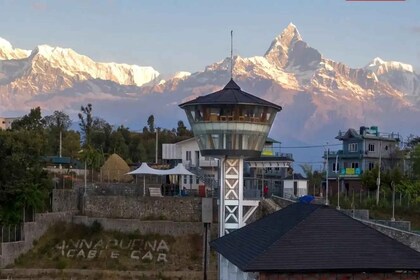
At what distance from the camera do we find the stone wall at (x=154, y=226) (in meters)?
44.7

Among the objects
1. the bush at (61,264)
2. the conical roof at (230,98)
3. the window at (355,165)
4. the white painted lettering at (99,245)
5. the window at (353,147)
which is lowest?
the bush at (61,264)

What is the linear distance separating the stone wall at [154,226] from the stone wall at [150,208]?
131 centimetres

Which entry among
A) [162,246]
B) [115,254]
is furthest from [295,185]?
[115,254]

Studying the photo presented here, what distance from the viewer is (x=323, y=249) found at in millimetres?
18281

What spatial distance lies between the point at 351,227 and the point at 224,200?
55.9 feet

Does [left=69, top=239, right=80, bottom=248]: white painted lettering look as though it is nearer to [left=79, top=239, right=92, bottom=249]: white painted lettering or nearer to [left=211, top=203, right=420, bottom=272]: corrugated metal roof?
[left=79, top=239, right=92, bottom=249]: white painted lettering

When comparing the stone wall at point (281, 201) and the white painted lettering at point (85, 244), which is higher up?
the stone wall at point (281, 201)

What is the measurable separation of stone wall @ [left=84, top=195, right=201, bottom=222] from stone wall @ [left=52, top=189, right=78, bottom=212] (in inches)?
57.8

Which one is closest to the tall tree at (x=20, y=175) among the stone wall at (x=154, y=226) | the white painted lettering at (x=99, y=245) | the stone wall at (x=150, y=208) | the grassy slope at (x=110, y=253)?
the grassy slope at (x=110, y=253)

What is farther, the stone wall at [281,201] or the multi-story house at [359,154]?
the multi-story house at [359,154]

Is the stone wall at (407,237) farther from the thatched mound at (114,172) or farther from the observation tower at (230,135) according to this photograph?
the thatched mound at (114,172)

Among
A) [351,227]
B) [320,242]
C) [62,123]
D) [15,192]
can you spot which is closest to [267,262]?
[320,242]

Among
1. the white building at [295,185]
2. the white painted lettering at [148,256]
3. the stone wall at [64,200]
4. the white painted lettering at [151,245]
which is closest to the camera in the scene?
the white painted lettering at [148,256]

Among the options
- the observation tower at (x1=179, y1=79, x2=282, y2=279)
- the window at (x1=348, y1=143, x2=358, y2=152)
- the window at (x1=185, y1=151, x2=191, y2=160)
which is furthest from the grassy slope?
the window at (x1=348, y1=143, x2=358, y2=152)
